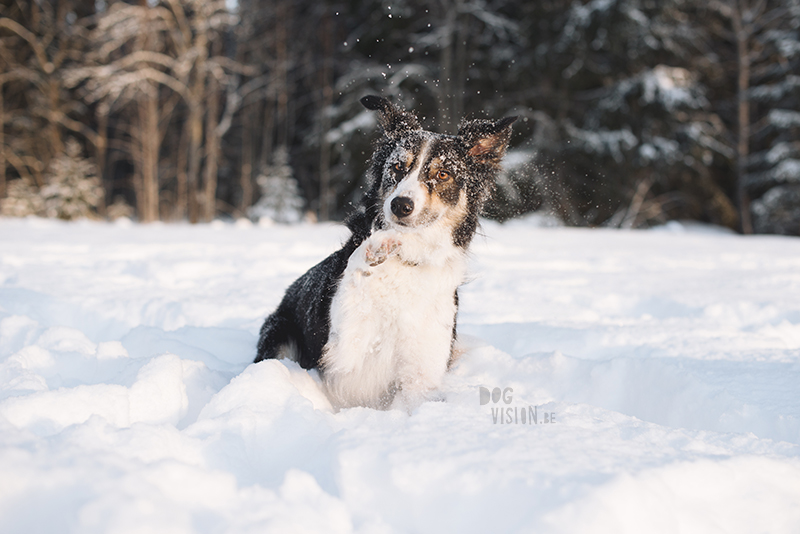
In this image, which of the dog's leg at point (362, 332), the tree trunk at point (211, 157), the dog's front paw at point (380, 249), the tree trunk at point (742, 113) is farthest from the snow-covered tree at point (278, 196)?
the dog's front paw at point (380, 249)

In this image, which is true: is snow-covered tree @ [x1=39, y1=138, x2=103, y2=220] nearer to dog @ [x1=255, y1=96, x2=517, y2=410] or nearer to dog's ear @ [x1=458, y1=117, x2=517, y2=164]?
dog @ [x1=255, y1=96, x2=517, y2=410]

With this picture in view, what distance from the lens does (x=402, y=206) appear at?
2281 millimetres

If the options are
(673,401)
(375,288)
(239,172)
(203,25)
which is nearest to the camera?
(375,288)

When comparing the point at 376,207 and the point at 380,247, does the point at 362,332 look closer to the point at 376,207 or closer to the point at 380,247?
the point at 380,247

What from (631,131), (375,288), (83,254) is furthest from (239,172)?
(375,288)

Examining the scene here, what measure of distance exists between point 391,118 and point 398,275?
109 cm

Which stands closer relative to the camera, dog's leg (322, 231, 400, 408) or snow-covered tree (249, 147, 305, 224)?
dog's leg (322, 231, 400, 408)

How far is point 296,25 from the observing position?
66.7 feet

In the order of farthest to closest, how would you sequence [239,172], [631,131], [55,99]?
[239,172] → [55,99] → [631,131]

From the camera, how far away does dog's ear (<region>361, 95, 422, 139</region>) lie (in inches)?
110

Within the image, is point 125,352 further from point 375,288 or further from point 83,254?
point 83,254

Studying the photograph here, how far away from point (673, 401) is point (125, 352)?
2.88 meters

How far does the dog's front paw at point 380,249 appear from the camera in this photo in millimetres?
2150

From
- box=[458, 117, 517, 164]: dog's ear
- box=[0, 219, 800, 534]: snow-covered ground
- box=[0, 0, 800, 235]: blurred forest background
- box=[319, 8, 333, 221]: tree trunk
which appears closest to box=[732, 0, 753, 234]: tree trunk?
box=[0, 0, 800, 235]: blurred forest background
